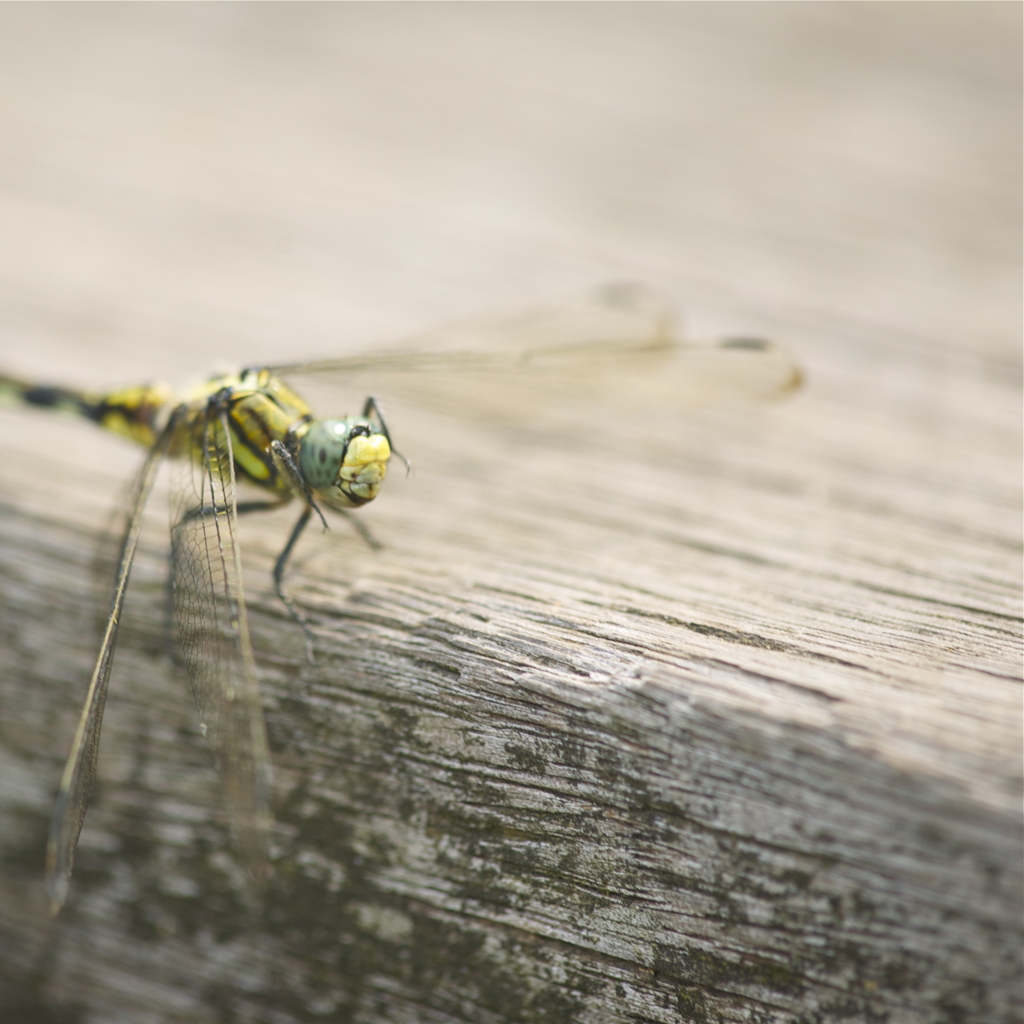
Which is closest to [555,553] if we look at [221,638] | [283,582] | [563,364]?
[283,582]

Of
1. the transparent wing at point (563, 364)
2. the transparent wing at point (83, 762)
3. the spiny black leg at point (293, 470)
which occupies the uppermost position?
the transparent wing at point (563, 364)

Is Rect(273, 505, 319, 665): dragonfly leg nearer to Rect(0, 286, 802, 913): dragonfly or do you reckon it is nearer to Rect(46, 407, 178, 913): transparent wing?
Rect(0, 286, 802, 913): dragonfly

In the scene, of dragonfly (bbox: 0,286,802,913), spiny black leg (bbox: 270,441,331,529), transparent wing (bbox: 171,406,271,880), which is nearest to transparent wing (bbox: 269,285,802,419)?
dragonfly (bbox: 0,286,802,913)

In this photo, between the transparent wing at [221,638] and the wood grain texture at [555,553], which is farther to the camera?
the transparent wing at [221,638]

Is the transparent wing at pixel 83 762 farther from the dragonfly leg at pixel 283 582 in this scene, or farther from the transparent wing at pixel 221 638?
the dragonfly leg at pixel 283 582

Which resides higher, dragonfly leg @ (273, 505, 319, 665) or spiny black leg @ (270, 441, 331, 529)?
spiny black leg @ (270, 441, 331, 529)

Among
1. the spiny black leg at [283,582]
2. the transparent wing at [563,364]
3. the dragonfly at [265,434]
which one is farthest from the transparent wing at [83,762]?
the transparent wing at [563,364]

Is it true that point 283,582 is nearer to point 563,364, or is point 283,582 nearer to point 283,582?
point 283,582
